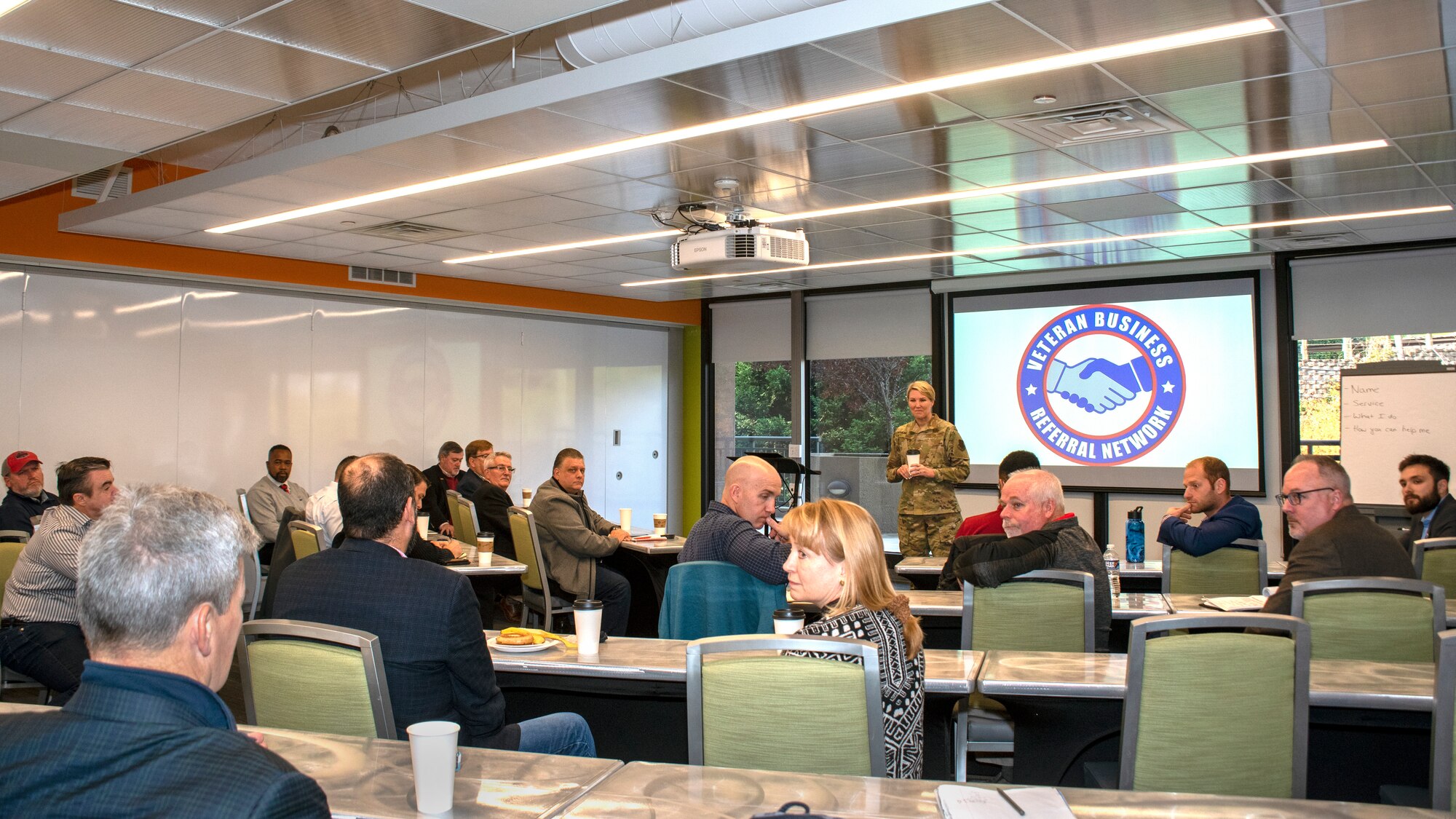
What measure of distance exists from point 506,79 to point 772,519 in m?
2.94

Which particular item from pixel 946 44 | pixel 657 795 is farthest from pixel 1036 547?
pixel 657 795

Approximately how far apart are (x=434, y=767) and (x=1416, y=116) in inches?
193

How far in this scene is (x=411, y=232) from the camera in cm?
747

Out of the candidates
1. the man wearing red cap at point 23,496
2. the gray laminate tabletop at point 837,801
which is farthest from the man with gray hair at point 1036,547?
the man wearing red cap at point 23,496

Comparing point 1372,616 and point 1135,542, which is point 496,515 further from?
point 1372,616

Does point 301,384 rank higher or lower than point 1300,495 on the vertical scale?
higher

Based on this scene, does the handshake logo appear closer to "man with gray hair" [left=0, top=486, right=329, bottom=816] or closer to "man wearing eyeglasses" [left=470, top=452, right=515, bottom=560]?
"man wearing eyeglasses" [left=470, top=452, right=515, bottom=560]

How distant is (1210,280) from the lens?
9.05 m

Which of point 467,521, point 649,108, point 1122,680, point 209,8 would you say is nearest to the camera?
point 1122,680

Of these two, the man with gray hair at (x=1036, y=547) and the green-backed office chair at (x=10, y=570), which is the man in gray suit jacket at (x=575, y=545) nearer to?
the green-backed office chair at (x=10, y=570)

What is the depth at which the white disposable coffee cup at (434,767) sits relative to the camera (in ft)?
5.69

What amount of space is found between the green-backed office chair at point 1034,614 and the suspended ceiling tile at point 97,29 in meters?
3.60

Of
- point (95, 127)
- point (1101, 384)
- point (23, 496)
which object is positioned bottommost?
point (23, 496)

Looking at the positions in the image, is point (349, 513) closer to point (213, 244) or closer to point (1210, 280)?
point (213, 244)
